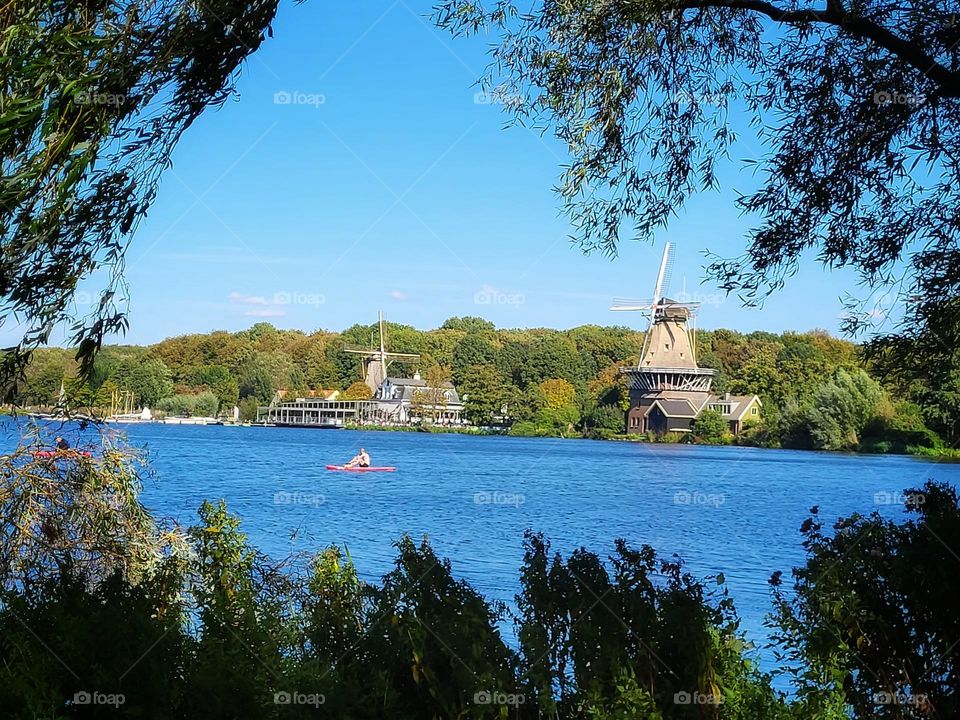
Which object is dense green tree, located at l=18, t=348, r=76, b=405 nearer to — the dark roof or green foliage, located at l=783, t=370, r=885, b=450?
green foliage, located at l=783, t=370, r=885, b=450

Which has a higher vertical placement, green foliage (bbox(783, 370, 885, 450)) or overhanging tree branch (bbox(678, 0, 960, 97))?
overhanging tree branch (bbox(678, 0, 960, 97))

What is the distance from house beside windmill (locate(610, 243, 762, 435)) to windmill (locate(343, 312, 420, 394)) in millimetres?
29010

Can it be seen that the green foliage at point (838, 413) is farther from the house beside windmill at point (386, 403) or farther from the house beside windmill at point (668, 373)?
the house beside windmill at point (386, 403)

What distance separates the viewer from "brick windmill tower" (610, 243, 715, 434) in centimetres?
6631

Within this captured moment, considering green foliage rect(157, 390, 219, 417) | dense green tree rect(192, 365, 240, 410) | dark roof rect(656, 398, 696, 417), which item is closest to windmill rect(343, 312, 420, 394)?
dense green tree rect(192, 365, 240, 410)

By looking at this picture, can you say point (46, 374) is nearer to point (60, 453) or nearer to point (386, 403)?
point (60, 453)

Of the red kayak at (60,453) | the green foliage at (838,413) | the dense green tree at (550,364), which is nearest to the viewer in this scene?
the red kayak at (60,453)

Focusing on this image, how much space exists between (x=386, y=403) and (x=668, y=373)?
34.8 m

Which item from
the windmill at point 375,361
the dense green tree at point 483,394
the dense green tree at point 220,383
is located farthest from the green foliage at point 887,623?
the windmill at point 375,361

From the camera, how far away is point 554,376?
86.8 m

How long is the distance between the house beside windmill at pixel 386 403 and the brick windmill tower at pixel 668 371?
87.8 ft

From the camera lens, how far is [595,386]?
8369 cm

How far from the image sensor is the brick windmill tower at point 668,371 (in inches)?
2611

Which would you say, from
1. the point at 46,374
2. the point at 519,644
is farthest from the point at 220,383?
the point at 519,644
